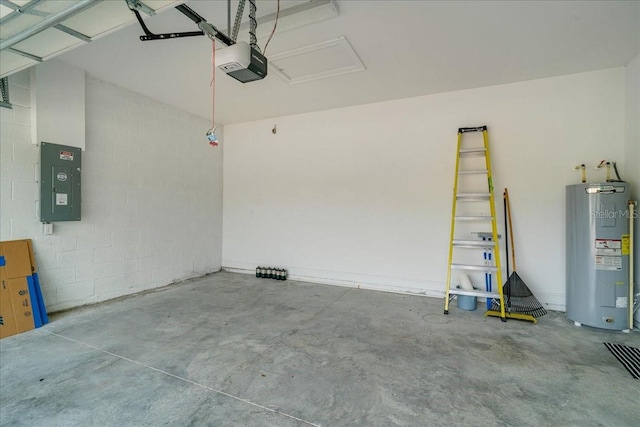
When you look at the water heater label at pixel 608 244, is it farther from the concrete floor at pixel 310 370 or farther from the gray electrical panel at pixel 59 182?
the gray electrical panel at pixel 59 182

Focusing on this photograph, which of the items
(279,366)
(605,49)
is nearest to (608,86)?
(605,49)

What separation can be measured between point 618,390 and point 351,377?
185 cm

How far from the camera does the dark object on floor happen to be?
7.38 ft

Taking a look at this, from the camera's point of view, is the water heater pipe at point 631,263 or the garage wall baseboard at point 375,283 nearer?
the water heater pipe at point 631,263

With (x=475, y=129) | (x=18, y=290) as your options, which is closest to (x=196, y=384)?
(x=18, y=290)

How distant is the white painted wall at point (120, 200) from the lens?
121 inches

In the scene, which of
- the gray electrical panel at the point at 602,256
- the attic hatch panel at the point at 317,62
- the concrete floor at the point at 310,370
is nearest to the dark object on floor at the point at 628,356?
the concrete floor at the point at 310,370

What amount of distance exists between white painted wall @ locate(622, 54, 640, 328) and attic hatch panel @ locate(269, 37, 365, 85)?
289 centimetres

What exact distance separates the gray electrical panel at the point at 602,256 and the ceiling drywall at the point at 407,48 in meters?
1.45

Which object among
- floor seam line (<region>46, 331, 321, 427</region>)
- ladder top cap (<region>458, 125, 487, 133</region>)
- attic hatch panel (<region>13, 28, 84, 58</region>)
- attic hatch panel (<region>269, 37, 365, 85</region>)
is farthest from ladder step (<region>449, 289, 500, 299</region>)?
attic hatch panel (<region>13, 28, 84, 58</region>)

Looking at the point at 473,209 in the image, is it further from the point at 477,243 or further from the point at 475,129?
the point at 475,129

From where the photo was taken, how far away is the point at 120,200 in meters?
4.00

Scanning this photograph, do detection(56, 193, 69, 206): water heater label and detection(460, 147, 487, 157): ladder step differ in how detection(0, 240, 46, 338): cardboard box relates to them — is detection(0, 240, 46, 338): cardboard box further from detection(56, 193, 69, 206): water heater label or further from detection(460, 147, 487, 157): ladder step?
detection(460, 147, 487, 157): ladder step

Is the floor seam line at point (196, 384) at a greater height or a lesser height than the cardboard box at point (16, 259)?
lesser
